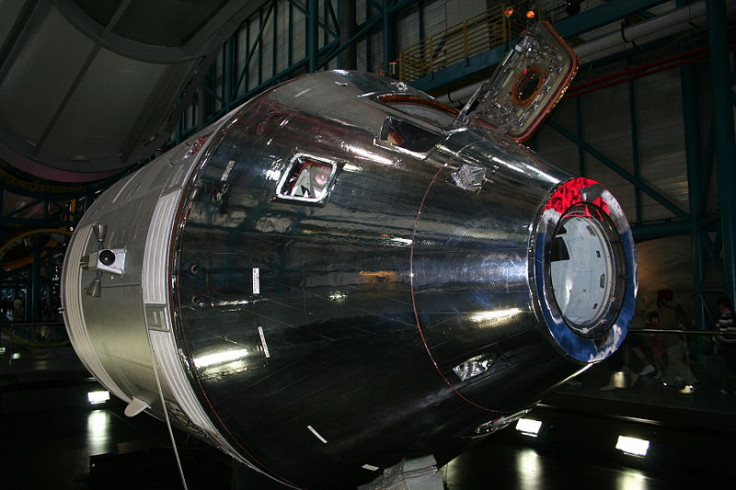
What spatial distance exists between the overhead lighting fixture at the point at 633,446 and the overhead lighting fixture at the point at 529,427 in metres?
0.82

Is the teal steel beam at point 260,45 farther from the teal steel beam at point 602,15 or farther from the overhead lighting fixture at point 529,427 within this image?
the overhead lighting fixture at point 529,427

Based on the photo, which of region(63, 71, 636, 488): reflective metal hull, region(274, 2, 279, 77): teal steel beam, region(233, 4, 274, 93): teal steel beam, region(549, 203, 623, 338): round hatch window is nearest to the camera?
region(63, 71, 636, 488): reflective metal hull

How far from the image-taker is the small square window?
2.28 m

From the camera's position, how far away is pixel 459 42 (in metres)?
13.2

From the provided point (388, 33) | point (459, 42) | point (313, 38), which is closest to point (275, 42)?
point (313, 38)

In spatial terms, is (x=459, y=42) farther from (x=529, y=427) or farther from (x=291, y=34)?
(x=529, y=427)

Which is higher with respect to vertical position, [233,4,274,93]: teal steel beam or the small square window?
[233,4,274,93]: teal steel beam

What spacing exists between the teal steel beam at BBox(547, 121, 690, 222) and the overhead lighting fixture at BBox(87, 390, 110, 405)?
419 inches

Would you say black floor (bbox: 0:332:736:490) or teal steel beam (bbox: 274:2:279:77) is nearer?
black floor (bbox: 0:332:736:490)

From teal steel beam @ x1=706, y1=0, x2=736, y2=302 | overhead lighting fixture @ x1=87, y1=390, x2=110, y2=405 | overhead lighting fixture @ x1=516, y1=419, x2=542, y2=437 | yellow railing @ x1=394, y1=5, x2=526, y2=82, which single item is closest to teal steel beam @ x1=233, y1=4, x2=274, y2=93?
yellow railing @ x1=394, y1=5, x2=526, y2=82

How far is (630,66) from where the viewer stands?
38.6 feet

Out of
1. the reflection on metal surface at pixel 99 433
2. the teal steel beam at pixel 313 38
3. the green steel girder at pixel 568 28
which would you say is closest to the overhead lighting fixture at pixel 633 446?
the reflection on metal surface at pixel 99 433

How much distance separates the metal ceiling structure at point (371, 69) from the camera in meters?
6.12

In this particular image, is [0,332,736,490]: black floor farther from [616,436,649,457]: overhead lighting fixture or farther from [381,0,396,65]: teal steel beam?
[381,0,396,65]: teal steel beam
